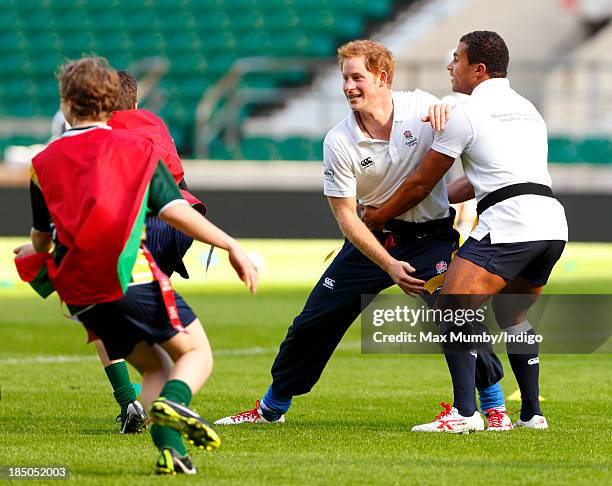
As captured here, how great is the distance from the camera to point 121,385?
651 centimetres

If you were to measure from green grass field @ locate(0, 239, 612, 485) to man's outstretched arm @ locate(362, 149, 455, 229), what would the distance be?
111 cm

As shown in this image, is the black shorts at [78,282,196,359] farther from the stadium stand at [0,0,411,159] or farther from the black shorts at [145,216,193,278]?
the stadium stand at [0,0,411,159]

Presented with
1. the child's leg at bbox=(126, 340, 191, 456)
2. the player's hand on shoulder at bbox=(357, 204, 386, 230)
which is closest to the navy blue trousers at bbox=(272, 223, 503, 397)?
the player's hand on shoulder at bbox=(357, 204, 386, 230)

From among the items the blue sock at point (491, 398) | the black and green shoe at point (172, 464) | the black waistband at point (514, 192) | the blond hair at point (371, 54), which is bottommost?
the blue sock at point (491, 398)

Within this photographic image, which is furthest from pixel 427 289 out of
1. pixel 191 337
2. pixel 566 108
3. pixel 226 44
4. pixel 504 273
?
pixel 226 44

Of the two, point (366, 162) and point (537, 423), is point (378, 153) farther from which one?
point (537, 423)

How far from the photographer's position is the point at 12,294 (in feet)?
48.1

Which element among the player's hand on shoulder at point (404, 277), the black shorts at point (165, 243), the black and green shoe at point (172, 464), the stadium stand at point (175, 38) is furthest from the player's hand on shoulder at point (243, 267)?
the stadium stand at point (175, 38)

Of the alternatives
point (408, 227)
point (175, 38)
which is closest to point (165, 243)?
point (408, 227)

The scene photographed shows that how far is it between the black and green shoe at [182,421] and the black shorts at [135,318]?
1.22ft

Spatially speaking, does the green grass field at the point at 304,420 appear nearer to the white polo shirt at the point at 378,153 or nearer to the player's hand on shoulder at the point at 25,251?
the player's hand on shoulder at the point at 25,251

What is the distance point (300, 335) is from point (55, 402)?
1689mm

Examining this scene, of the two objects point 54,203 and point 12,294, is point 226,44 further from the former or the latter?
point 54,203

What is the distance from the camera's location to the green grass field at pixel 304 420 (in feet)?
17.2
